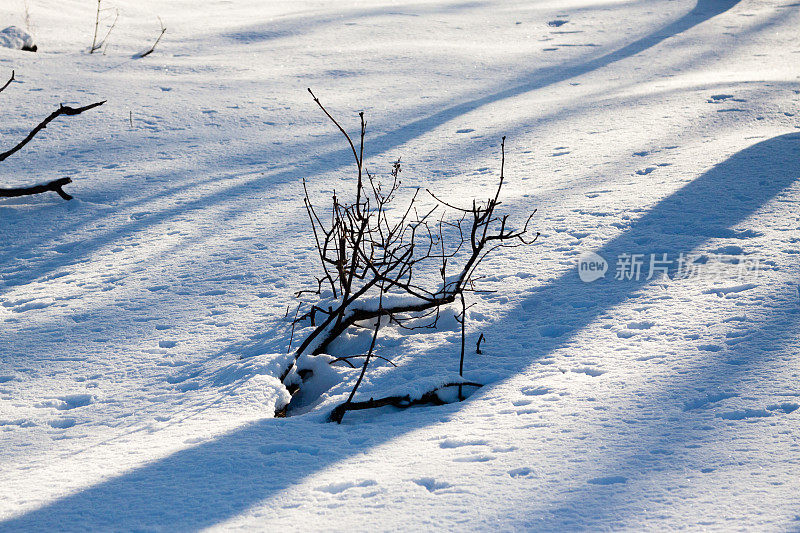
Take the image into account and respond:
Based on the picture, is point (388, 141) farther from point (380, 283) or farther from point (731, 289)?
point (731, 289)

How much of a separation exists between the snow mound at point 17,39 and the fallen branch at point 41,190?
3498mm

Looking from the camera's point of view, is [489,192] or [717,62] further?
[717,62]

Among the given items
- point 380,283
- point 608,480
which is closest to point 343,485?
point 608,480

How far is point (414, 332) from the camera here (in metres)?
2.89

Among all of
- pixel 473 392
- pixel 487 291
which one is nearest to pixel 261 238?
pixel 487 291

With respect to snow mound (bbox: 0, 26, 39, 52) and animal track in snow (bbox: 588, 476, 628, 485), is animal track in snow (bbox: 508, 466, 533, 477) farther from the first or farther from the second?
snow mound (bbox: 0, 26, 39, 52)

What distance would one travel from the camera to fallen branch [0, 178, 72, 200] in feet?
13.3

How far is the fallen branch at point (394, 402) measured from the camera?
2.28m

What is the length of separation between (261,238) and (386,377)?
1520mm

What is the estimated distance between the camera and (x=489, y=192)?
416 cm

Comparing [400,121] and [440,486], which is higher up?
[400,121]

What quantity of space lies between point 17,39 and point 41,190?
3.73m

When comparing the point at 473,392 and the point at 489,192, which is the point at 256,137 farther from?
the point at 473,392

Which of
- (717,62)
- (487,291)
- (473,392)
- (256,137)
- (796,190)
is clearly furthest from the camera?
(717,62)
